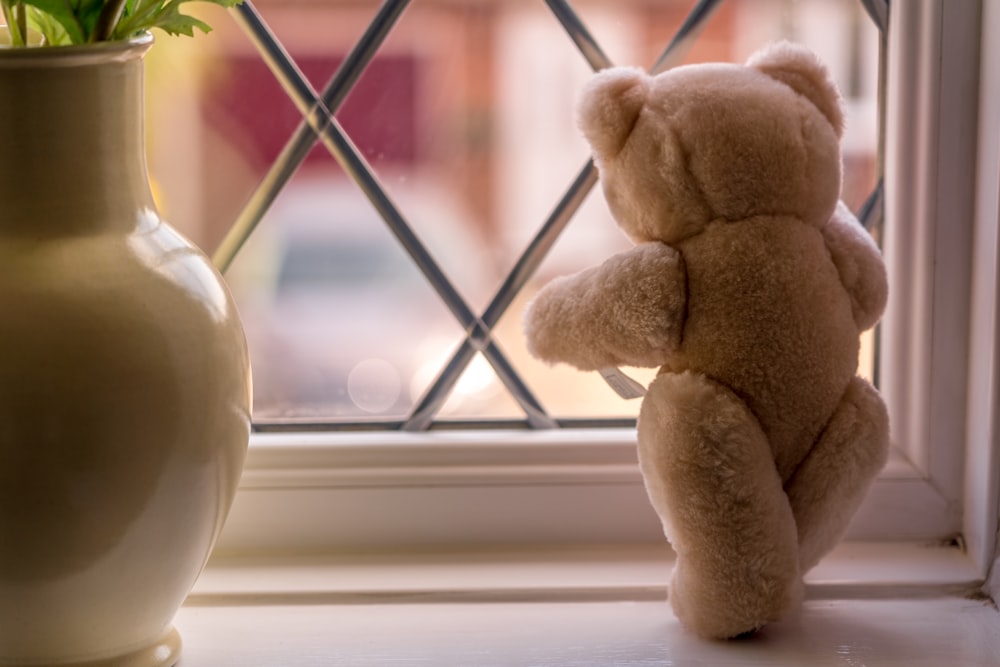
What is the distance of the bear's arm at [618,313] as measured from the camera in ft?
2.35

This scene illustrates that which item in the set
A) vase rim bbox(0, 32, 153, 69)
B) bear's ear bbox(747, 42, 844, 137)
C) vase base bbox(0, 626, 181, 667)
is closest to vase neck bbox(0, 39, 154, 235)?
vase rim bbox(0, 32, 153, 69)

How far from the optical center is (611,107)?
0.73 metres

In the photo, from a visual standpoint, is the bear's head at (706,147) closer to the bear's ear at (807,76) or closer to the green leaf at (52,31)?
the bear's ear at (807,76)

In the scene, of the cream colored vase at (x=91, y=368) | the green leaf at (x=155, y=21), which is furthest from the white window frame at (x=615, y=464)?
the green leaf at (x=155, y=21)

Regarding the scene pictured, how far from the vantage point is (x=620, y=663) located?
762 mm

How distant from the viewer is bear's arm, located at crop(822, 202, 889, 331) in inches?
29.6

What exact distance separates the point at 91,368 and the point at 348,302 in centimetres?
37

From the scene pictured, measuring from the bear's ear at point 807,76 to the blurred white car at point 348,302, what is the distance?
301 millimetres

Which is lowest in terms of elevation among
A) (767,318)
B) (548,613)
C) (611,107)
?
(548,613)

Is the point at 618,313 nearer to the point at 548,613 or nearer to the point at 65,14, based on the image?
the point at 548,613

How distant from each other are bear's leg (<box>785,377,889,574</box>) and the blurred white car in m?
0.29

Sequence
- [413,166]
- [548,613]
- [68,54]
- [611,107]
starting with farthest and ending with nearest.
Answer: [413,166] < [548,613] < [611,107] < [68,54]

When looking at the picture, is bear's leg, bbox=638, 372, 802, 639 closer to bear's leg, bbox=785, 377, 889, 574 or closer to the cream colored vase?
bear's leg, bbox=785, 377, 889, 574

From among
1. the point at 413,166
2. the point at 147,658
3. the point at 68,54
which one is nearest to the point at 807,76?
the point at 413,166
